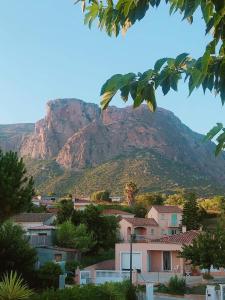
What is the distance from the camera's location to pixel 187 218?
212 ft

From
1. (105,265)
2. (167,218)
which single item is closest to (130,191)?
A: (167,218)

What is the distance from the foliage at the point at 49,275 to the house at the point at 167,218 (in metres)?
40.9

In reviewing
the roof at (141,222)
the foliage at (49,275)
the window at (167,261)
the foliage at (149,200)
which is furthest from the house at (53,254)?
the foliage at (149,200)

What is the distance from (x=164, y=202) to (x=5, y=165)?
62569 mm

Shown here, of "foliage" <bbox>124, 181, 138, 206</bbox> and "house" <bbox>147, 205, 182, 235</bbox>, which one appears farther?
"foliage" <bbox>124, 181, 138, 206</bbox>

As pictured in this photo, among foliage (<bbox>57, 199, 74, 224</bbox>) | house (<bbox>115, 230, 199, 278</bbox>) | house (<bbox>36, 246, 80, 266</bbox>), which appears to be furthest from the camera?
foliage (<bbox>57, 199, 74, 224</bbox>)

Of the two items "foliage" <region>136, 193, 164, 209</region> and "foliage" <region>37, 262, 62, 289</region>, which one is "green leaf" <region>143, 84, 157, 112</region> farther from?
"foliage" <region>136, 193, 164, 209</region>

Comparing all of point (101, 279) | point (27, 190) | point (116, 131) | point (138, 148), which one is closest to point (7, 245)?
point (27, 190)

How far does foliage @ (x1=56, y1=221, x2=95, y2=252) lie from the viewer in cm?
4388

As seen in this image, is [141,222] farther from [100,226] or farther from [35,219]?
[35,219]

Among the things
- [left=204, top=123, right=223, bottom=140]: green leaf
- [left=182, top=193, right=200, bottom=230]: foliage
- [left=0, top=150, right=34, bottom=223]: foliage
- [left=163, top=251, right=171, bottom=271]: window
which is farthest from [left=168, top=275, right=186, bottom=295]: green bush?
[left=182, top=193, right=200, bottom=230]: foliage

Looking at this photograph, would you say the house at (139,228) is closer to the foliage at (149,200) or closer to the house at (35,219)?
the house at (35,219)

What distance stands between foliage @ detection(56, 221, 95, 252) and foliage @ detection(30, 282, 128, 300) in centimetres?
2642

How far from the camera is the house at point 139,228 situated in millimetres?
58844
